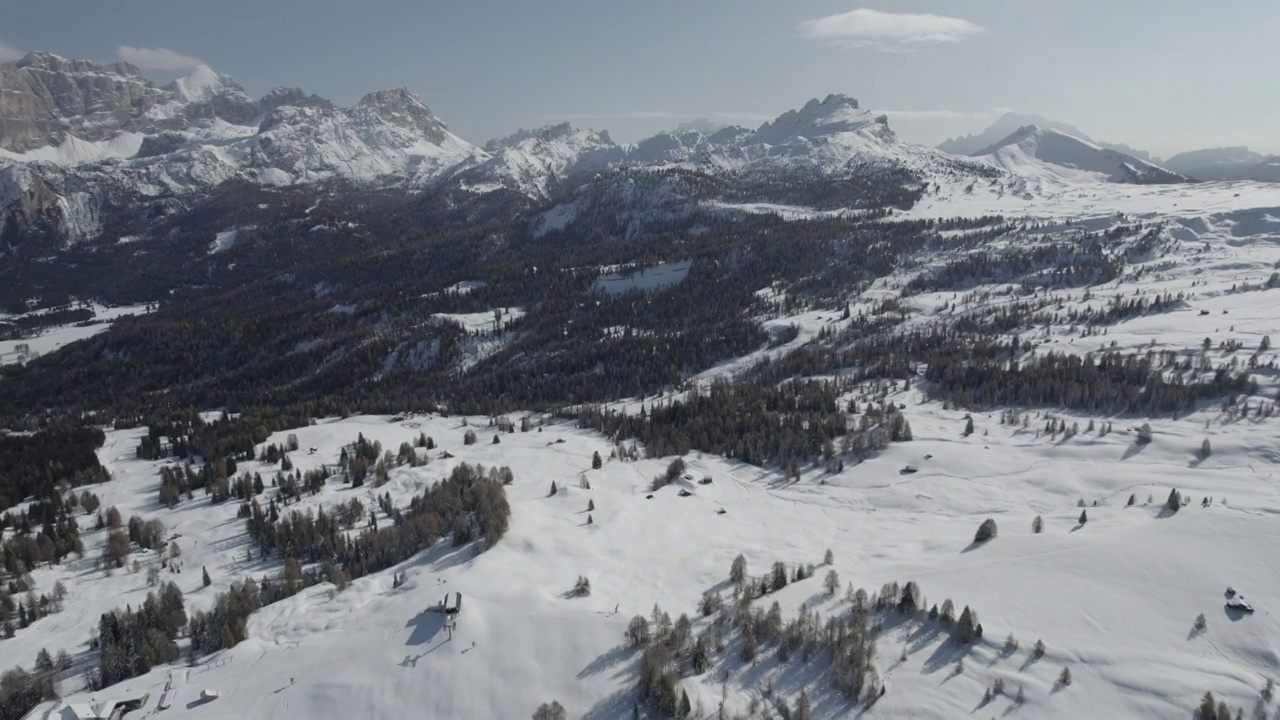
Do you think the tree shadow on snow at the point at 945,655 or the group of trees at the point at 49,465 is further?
the group of trees at the point at 49,465

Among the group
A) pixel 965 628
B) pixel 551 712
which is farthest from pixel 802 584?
pixel 551 712

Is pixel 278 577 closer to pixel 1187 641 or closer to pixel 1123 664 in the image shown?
pixel 1123 664

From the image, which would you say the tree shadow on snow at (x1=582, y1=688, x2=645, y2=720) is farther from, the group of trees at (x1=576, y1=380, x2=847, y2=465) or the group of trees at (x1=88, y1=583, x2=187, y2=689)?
the group of trees at (x1=576, y1=380, x2=847, y2=465)

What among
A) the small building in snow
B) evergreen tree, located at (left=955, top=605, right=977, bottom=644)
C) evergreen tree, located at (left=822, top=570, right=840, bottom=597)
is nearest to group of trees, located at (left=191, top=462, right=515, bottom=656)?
the small building in snow

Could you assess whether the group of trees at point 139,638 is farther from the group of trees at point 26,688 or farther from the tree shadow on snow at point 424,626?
the tree shadow on snow at point 424,626

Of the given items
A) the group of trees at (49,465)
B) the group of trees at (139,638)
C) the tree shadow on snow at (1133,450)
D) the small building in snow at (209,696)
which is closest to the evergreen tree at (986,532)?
the tree shadow on snow at (1133,450)

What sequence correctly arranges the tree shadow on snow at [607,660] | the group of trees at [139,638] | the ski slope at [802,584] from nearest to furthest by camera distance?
the ski slope at [802,584]
the tree shadow on snow at [607,660]
the group of trees at [139,638]

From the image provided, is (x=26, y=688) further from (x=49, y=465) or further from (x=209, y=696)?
(x=49, y=465)
